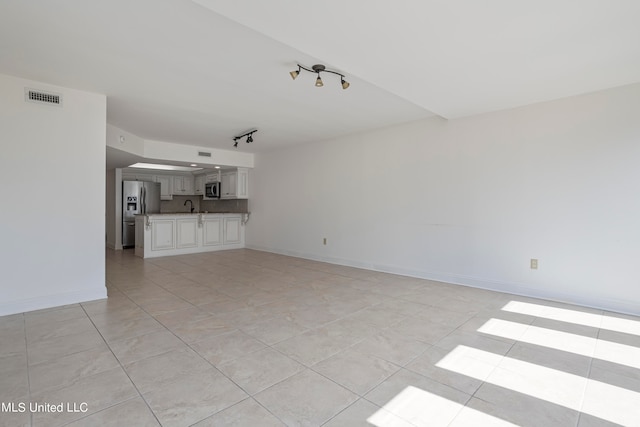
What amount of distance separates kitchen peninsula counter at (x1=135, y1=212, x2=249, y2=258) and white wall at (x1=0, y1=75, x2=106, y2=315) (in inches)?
116

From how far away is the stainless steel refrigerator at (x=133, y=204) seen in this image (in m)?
7.69

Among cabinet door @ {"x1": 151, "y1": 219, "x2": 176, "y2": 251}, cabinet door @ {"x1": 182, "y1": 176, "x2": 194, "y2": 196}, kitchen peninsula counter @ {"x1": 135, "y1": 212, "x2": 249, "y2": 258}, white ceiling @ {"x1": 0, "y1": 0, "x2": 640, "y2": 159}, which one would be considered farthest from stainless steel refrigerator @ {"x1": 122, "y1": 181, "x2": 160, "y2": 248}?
white ceiling @ {"x1": 0, "y1": 0, "x2": 640, "y2": 159}

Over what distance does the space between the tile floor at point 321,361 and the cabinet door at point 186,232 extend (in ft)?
10.9

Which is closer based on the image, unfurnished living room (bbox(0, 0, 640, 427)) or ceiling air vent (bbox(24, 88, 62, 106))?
unfurnished living room (bbox(0, 0, 640, 427))

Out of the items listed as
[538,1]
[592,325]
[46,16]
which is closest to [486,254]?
[592,325]

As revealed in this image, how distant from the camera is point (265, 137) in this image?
586 centimetres

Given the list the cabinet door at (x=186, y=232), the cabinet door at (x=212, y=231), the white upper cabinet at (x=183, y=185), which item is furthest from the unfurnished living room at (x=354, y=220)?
the white upper cabinet at (x=183, y=185)

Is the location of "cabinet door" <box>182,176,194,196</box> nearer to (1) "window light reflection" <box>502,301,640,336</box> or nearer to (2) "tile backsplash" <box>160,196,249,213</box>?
(2) "tile backsplash" <box>160,196,249,213</box>

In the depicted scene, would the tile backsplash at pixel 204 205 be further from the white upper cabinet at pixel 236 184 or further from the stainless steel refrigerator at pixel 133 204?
the stainless steel refrigerator at pixel 133 204

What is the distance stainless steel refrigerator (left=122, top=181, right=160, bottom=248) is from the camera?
7.69m

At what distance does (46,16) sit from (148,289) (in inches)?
119

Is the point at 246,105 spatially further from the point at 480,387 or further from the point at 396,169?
the point at 480,387

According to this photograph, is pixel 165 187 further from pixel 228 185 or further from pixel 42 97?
pixel 42 97

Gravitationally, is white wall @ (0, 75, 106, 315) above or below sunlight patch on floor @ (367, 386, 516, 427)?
above
